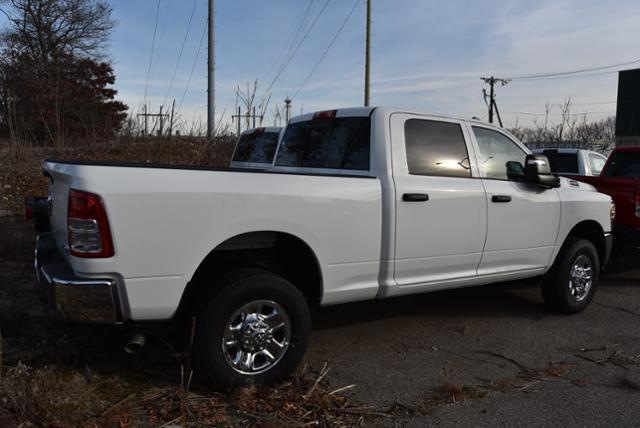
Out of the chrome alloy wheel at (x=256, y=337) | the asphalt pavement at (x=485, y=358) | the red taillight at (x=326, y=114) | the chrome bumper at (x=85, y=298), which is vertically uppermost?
the red taillight at (x=326, y=114)

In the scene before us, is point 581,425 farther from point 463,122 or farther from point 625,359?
point 463,122

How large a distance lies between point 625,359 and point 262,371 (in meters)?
2.94

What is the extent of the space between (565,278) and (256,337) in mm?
3406

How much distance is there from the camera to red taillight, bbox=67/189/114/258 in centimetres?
297

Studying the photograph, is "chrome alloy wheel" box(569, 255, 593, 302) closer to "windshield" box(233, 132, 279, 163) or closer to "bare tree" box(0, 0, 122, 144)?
"windshield" box(233, 132, 279, 163)

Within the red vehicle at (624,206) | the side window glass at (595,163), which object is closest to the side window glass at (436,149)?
the red vehicle at (624,206)

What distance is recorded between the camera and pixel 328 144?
4.75 metres

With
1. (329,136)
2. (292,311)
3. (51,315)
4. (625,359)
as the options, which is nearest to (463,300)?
(625,359)

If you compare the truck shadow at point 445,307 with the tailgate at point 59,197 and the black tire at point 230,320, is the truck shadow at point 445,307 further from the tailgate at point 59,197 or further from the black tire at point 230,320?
the tailgate at point 59,197

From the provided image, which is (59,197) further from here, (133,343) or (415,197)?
(415,197)

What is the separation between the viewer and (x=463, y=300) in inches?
242

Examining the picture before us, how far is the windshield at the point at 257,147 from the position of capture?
8.75 meters

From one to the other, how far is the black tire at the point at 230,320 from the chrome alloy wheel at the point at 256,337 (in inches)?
1.1

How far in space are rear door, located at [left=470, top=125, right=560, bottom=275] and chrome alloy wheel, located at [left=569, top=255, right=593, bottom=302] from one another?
0.42 metres
